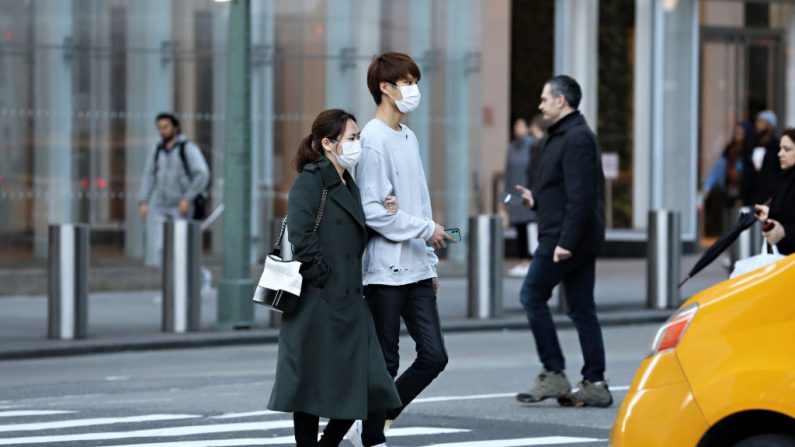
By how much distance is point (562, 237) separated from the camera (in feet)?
30.6

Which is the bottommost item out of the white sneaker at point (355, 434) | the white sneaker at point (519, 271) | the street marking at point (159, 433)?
the street marking at point (159, 433)

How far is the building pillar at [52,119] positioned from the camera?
1778 centimetres

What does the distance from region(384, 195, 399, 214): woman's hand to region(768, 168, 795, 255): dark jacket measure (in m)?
2.48

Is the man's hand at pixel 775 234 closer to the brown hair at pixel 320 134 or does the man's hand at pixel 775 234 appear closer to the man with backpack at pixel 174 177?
the brown hair at pixel 320 134

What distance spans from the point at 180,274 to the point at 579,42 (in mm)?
10710

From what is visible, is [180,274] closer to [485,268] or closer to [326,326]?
[485,268]

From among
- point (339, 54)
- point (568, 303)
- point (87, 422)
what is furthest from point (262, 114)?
point (87, 422)

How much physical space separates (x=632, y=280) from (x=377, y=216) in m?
12.9

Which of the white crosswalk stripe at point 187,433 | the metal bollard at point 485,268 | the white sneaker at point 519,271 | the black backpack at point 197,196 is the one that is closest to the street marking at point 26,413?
the white crosswalk stripe at point 187,433

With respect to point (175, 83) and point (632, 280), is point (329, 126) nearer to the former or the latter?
point (175, 83)

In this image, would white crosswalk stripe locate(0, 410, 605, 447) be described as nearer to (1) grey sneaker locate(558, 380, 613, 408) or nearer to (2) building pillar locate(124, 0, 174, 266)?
(1) grey sneaker locate(558, 380, 613, 408)

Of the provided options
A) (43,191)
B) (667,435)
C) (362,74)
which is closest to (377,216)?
(667,435)

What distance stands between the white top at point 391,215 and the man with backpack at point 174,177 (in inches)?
353

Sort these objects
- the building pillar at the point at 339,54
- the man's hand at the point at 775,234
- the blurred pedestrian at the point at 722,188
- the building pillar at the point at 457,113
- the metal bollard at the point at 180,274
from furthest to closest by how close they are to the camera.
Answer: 1. the blurred pedestrian at the point at 722,188
2. the building pillar at the point at 457,113
3. the building pillar at the point at 339,54
4. the metal bollard at the point at 180,274
5. the man's hand at the point at 775,234
